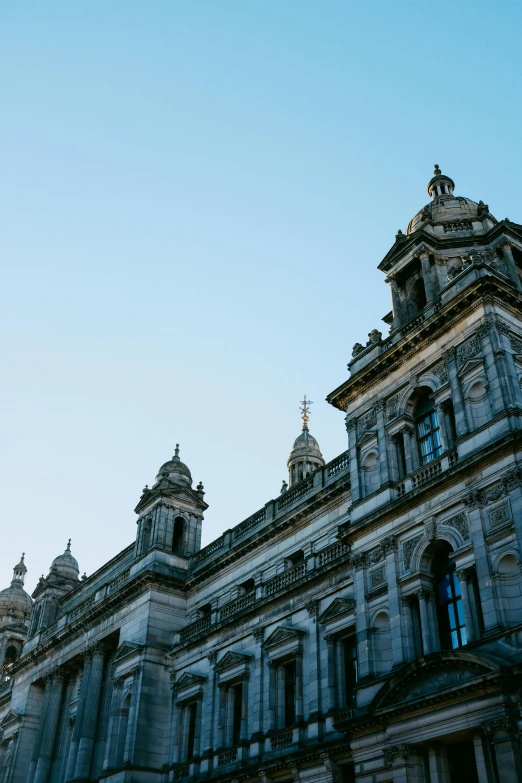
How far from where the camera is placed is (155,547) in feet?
140

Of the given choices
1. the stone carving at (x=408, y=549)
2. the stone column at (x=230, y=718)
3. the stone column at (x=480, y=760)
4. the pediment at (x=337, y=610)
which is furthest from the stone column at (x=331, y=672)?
the stone column at (x=480, y=760)

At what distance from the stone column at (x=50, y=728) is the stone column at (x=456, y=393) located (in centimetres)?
3184

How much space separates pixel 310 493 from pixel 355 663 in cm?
866

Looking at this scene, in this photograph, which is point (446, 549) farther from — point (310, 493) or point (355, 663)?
point (310, 493)

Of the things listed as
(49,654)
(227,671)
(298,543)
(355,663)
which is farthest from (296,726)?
(49,654)

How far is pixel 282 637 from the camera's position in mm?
31672

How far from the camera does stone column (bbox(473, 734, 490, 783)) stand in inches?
776

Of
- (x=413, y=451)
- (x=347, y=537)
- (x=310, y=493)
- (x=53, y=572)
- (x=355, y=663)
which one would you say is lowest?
(x=355, y=663)

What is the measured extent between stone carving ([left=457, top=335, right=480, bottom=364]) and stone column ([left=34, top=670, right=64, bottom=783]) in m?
32.3

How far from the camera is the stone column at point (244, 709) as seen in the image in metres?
31.9

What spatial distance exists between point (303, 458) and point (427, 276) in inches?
1343

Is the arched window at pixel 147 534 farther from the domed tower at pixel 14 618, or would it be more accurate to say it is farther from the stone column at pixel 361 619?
the domed tower at pixel 14 618

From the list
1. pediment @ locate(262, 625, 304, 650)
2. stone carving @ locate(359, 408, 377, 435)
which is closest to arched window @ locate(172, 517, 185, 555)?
pediment @ locate(262, 625, 304, 650)

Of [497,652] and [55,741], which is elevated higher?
[55,741]
